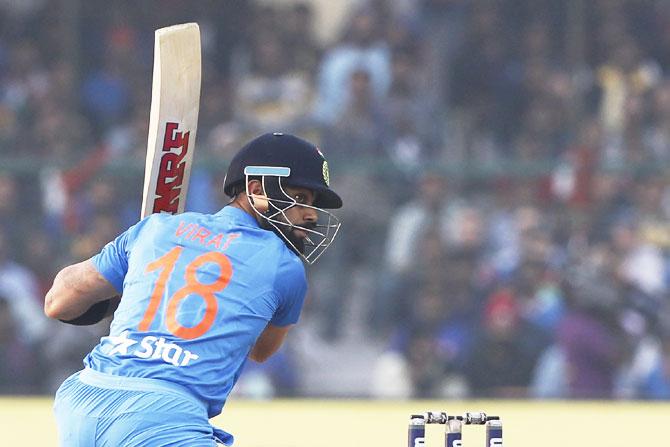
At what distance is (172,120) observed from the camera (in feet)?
14.1

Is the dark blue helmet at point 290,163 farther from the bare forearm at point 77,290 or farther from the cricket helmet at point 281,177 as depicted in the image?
the bare forearm at point 77,290

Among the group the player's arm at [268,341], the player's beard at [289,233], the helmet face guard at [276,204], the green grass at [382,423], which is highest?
the green grass at [382,423]

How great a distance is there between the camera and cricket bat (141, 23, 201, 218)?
167 inches

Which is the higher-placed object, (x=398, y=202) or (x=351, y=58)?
(x=351, y=58)

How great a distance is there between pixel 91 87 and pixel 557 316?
11.2 feet

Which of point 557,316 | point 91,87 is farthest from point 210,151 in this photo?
point 557,316

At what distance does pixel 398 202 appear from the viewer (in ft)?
30.1

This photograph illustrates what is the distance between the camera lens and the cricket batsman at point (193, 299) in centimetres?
304

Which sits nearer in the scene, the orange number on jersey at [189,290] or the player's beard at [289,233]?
the orange number on jersey at [189,290]

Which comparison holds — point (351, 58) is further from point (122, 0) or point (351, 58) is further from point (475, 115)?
point (122, 0)

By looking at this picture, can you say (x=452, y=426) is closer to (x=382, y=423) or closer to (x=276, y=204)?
(x=276, y=204)

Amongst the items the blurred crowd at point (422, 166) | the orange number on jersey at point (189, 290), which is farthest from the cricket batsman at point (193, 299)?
the blurred crowd at point (422, 166)

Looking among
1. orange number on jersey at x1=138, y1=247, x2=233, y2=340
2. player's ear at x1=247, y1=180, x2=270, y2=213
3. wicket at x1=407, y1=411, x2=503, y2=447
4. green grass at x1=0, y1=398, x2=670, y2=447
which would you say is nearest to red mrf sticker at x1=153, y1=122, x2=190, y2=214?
player's ear at x1=247, y1=180, x2=270, y2=213

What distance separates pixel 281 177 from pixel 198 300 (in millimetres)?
413
